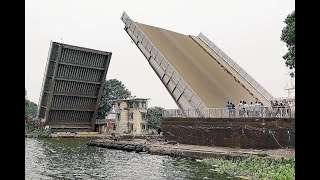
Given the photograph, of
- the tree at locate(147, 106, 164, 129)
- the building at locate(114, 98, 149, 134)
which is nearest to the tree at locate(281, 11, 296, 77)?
the building at locate(114, 98, 149, 134)

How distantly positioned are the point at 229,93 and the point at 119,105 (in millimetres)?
16920

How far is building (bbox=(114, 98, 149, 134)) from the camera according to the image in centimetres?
3753

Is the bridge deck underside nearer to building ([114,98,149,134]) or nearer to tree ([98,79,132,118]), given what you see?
building ([114,98,149,134])

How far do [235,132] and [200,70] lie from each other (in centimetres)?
796

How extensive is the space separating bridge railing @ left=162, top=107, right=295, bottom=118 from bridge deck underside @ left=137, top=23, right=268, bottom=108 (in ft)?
5.00

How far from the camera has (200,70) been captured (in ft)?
82.6

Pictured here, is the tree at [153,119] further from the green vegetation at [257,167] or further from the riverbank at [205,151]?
the green vegetation at [257,167]

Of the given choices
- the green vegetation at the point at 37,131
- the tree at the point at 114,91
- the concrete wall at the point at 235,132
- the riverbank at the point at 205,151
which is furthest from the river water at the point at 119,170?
the tree at the point at 114,91

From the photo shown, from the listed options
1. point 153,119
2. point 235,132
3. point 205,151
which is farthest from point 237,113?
point 153,119

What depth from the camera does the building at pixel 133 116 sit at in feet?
123

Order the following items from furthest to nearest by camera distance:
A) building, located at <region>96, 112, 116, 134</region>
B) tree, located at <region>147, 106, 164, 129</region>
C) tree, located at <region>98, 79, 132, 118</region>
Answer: tree, located at <region>98, 79, 132, 118</region>, building, located at <region>96, 112, 116, 134</region>, tree, located at <region>147, 106, 164, 129</region>

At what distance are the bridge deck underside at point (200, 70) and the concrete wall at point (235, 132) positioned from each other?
6.84 feet
